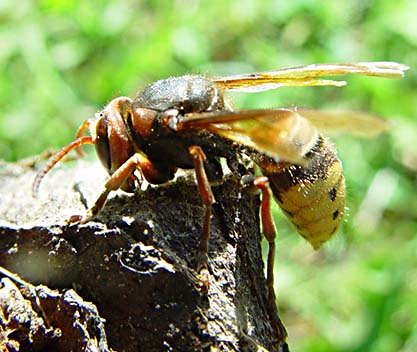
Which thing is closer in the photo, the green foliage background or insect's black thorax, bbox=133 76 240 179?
insect's black thorax, bbox=133 76 240 179

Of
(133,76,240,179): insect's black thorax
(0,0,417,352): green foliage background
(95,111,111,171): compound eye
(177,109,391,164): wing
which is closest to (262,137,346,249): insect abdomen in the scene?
(177,109,391,164): wing

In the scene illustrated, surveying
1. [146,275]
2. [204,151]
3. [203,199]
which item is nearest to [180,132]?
[204,151]

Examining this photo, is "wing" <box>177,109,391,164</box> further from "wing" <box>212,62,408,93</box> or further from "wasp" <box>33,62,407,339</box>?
"wing" <box>212,62,408,93</box>

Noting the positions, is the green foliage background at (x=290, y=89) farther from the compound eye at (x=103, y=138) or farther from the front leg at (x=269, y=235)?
the compound eye at (x=103, y=138)

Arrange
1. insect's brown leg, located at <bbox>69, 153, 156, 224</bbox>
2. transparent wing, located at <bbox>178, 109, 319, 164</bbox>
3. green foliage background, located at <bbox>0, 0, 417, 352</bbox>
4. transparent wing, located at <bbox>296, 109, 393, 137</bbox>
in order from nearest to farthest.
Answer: transparent wing, located at <bbox>296, 109, 393, 137</bbox>, transparent wing, located at <bbox>178, 109, 319, 164</bbox>, insect's brown leg, located at <bbox>69, 153, 156, 224</bbox>, green foliage background, located at <bbox>0, 0, 417, 352</bbox>

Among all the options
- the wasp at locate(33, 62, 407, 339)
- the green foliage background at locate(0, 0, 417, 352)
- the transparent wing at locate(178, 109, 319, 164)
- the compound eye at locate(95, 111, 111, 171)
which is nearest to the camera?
the transparent wing at locate(178, 109, 319, 164)

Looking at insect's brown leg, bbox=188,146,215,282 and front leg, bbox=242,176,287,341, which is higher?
insect's brown leg, bbox=188,146,215,282

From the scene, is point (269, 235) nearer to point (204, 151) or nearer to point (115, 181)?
point (204, 151)

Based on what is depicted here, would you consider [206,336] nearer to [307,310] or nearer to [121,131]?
[121,131]
